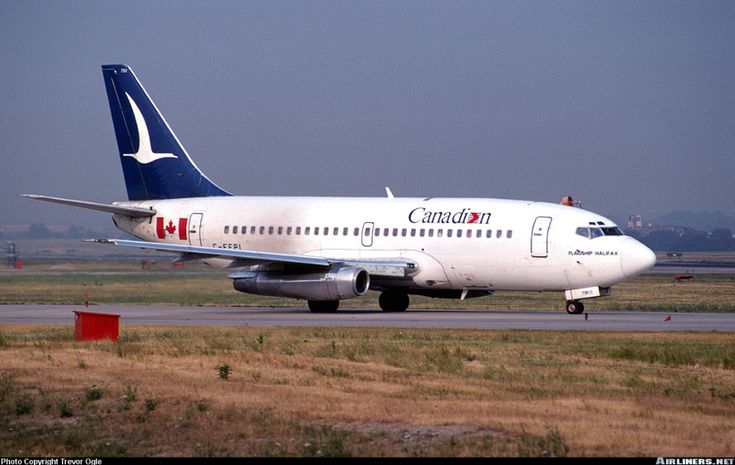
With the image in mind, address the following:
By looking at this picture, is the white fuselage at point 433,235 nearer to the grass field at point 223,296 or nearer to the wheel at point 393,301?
the wheel at point 393,301

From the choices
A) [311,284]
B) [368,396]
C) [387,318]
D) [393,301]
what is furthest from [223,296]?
[368,396]

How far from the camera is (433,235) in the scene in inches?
1639

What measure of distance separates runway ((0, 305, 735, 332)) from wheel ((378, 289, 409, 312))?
455 millimetres

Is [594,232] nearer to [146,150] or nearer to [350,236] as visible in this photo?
[350,236]

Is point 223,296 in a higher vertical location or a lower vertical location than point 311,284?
lower

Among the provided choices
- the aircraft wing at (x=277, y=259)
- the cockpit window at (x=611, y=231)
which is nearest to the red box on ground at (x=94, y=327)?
the aircraft wing at (x=277, y=259)

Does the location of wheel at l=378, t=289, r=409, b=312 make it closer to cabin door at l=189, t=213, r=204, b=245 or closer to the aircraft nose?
cabin door at l=189, t=213, r=204, b=245

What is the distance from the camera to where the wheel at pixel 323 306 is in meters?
42.3

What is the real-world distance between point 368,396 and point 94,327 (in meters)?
10.9

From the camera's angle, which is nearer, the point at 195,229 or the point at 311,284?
the point at 311,284

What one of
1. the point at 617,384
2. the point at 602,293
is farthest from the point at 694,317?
the point at 617,384

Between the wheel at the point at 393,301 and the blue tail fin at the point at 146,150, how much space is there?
8239 mm

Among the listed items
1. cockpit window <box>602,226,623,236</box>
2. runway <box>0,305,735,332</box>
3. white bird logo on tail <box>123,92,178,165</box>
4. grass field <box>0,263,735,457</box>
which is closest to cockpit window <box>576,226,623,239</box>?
cockpit window <box>602,226,623,236</box>

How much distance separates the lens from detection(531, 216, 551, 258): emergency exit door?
3953cm
